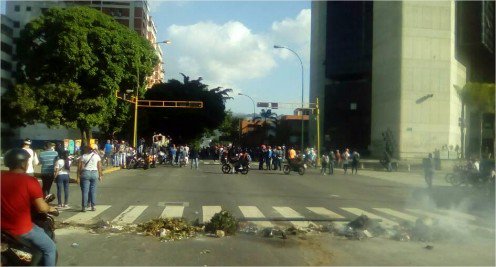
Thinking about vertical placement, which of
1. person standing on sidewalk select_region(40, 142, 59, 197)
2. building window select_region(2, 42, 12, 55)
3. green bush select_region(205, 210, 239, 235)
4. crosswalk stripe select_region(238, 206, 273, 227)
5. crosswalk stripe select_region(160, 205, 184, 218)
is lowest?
crosswalk stripe select_region(160, 205, 184, 218)

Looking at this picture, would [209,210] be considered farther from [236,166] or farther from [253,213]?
[236,166]

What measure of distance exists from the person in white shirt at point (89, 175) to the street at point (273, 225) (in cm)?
50

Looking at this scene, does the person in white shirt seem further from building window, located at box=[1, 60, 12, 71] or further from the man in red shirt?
building window, located at box=[1, 60, 12, 71]

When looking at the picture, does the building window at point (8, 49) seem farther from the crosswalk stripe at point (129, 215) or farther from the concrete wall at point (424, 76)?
the crosswalk stripe at point (129, 215)

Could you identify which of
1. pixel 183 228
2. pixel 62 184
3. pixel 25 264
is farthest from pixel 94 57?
pixel 25 264

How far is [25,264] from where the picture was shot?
18.6 feet

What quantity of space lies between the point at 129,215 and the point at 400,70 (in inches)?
1989

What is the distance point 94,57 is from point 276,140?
45.0 m

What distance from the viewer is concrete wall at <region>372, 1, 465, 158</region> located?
5594 cm


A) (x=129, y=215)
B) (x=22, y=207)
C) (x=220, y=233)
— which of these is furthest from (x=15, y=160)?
(x=129, y=215)

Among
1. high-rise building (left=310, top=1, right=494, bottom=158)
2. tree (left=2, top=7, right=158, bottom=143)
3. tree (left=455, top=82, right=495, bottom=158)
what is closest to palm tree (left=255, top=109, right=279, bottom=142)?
high-rise building (left=310, top=1, right=494, bottom=158)

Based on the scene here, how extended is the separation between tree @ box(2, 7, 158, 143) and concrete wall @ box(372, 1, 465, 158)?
27668 millimetres

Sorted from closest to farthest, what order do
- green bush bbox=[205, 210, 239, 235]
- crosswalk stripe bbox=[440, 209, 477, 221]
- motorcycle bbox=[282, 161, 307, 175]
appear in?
green bush bbox=[205, 210, 239, 235], crosswalk stripe bbox=[440, 209, 477, 221], motorcycle bbox=[282, 161, 307, 175]

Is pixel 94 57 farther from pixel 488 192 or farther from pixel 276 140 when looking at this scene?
pixel 276 140
